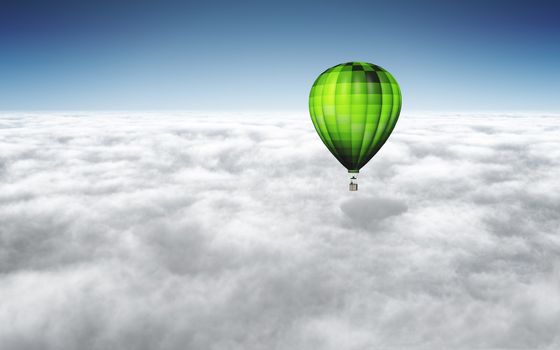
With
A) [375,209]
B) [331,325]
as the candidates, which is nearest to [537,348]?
[331,325]

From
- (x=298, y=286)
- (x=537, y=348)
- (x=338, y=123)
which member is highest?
(x=338, y=123)

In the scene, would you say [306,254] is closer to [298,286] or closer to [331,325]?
[298,286]

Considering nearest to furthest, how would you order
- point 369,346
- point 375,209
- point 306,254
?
1. point 369,346
2. point 306,254
3. point 375,209

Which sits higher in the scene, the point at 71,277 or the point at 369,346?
the point at 71,277

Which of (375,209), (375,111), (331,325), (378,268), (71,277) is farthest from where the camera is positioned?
(375,209)
